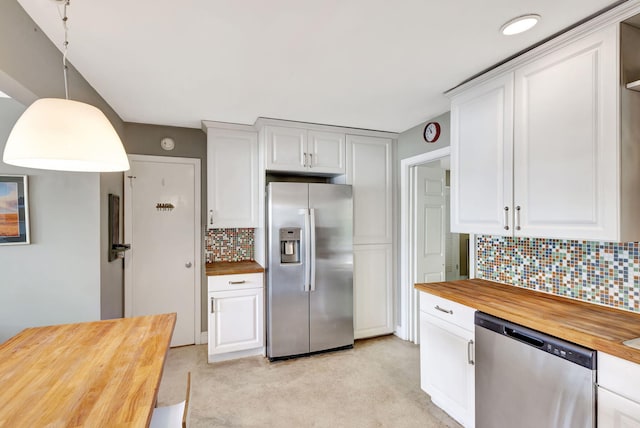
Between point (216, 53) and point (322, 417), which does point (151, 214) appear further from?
point (322, 417)

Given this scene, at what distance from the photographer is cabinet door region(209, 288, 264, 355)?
2.92 metres

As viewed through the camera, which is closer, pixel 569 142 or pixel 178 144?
pixel 569 142

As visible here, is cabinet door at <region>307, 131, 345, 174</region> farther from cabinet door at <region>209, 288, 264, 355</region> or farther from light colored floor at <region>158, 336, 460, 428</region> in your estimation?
light colored floor at <region>158, 336, 460, 428</region>

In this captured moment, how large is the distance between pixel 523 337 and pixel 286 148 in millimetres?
2451

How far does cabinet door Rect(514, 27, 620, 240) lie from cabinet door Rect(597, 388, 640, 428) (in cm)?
69

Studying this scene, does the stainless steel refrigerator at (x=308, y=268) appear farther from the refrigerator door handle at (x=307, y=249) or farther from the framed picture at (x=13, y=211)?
the framed picture at (x=13, y=211)

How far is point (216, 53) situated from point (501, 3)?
4.91 ft

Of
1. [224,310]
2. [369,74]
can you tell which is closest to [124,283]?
[224,310]

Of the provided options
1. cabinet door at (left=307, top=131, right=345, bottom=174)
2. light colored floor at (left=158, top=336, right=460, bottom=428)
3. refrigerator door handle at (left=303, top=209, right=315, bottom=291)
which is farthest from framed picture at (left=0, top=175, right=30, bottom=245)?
cabinet door at (left=307, top=131, right=345, bottom=174)

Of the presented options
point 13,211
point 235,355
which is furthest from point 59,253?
point 235,355

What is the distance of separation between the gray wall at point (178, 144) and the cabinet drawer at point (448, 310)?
2.42 m

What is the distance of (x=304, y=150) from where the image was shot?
124 inches

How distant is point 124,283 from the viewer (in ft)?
10.3

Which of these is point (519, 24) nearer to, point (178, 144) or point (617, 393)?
point (617, 393)
